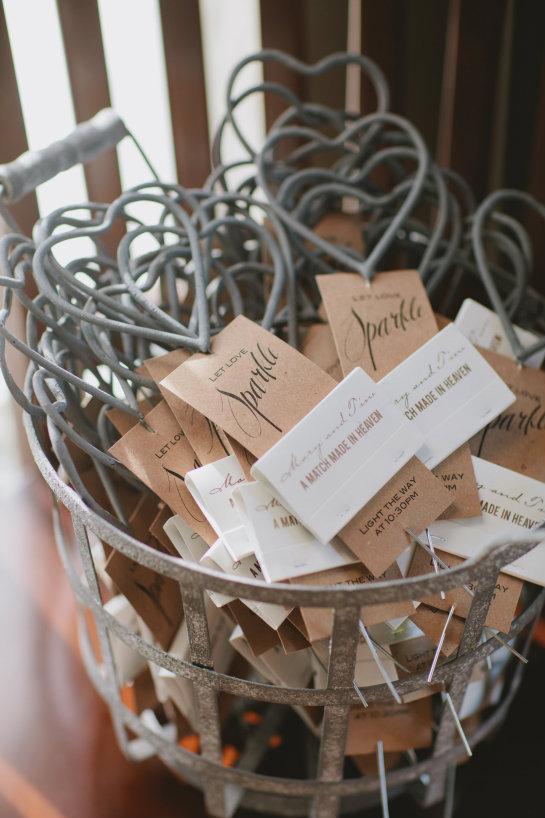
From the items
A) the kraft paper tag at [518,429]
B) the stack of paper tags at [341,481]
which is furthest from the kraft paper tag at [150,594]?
the kraft paper tag at [518,429]

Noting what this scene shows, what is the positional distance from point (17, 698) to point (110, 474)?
0.84 ft

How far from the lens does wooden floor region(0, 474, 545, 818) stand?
54 cm

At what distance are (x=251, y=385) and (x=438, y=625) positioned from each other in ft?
0.62

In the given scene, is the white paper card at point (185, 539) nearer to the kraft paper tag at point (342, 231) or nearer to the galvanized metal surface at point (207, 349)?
the galvanized metal surface at point (207, 349)

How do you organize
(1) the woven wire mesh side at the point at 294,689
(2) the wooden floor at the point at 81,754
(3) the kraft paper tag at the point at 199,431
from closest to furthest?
(1) the woven wire mesh side at the point at 294,689 → (3) the kraft paper tag at the point at 199,431 → (2) the wooden floor at the point at 81,754

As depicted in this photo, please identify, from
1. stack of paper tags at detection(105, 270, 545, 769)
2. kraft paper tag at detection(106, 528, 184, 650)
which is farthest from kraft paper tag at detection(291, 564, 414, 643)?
kraft paper tag at detection(106, 528, 184, 650)

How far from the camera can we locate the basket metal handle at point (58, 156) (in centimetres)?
48

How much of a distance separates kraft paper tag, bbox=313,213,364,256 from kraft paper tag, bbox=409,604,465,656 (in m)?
0.34

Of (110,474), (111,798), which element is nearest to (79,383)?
(110,474)

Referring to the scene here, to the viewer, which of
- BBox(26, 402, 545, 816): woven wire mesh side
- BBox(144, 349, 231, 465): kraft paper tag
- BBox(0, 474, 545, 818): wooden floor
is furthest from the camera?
BBox(0, 474, 545, 818): wooden floor

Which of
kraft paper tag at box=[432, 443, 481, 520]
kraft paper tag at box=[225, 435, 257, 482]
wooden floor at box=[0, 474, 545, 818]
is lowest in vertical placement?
wooden floor at box=[0, 474, 545, 818]

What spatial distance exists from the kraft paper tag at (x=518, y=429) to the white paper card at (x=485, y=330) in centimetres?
2

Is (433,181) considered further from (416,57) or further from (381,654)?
(381,654)

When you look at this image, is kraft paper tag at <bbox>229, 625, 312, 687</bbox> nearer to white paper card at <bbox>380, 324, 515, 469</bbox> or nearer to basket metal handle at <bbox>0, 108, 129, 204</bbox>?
white paper card at <bbox>380, 324, 515, 469</bbox>
